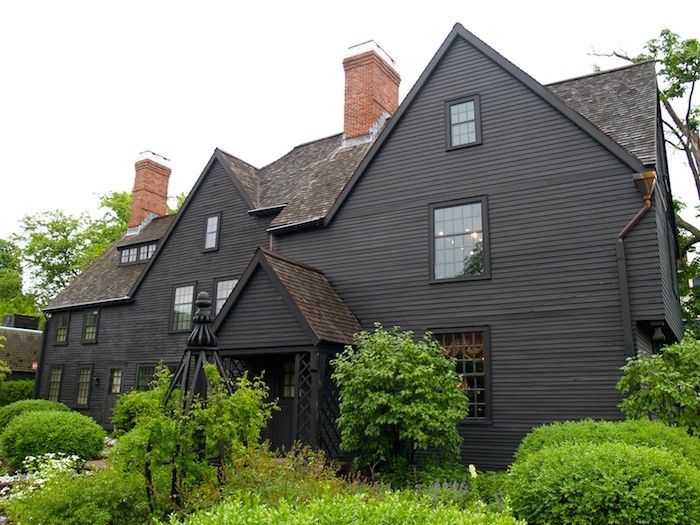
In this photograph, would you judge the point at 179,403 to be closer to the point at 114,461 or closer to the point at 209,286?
the point at 114,461

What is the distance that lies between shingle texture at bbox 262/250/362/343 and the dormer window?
23.0 feet

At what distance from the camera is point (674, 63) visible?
979 inches

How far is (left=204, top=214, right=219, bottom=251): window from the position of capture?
22016 millimetres

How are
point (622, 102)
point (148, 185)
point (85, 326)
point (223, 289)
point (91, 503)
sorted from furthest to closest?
point (148, 185), point (85, 326), point (223, 289), point (622, 102), point (91, 503)

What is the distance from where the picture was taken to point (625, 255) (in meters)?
12.4

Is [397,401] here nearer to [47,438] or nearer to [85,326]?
[47,438]

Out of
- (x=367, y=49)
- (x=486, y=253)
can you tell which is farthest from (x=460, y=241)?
(x=367, y=49)

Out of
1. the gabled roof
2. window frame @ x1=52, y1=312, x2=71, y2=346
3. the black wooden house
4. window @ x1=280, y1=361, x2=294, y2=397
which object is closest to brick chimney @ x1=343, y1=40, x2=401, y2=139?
the black wooden house

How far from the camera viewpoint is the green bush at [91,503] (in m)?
7.43

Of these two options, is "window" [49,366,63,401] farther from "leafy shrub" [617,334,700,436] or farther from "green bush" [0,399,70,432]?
"leafy shrub" [617,334,700,436]

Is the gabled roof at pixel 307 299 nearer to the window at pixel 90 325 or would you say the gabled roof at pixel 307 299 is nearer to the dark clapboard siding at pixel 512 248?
the dark clapboard siding at pixel 512 248

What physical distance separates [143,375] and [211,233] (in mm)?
6421

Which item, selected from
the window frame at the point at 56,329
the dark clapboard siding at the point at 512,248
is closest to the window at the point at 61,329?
the window frame at the point at 56,329

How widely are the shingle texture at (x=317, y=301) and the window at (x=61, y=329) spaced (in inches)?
661
